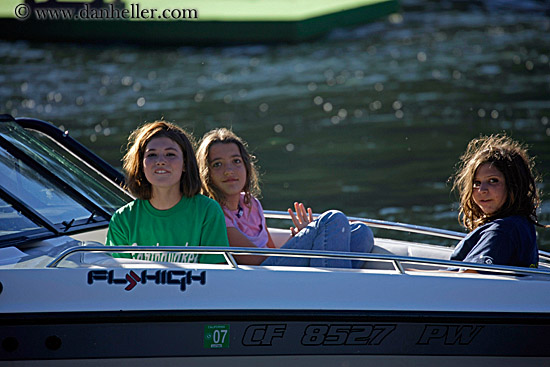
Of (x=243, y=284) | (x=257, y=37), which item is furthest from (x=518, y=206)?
(x=257, y=37)

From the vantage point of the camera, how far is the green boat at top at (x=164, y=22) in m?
18.2

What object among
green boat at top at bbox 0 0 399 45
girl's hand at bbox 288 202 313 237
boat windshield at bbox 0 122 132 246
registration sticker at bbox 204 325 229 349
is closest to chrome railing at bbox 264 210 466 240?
girl's hand at bbox 288 202 313 237

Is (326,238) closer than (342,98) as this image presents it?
Yes

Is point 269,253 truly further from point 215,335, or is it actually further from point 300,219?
point 300,219

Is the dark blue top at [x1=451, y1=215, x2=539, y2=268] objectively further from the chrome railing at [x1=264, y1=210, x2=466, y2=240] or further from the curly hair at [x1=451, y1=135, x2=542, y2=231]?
the chrome railing at [x1=264, y1=210, x2=466, y2=240]

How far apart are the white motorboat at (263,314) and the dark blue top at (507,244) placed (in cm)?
12

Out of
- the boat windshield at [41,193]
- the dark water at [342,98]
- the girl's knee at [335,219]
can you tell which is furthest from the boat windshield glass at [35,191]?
the dark water at [342,98]

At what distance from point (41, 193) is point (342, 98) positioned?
1231 centimetres

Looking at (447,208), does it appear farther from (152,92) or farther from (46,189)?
(152,92)

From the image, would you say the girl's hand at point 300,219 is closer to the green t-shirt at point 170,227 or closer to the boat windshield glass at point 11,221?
the green t-shirt at point 170,227

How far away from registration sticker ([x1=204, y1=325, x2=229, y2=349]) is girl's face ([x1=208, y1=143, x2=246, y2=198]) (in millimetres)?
845

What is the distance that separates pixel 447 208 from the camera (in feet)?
28.0

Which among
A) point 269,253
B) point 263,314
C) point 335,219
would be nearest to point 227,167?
point 335,219

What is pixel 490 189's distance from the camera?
3352mm
